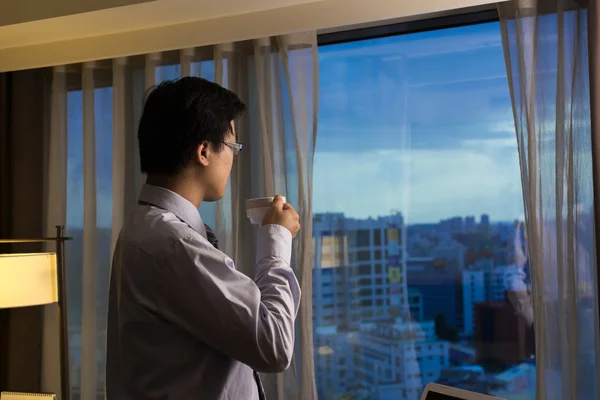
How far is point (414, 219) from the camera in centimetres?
291

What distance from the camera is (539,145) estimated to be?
239 centimetres

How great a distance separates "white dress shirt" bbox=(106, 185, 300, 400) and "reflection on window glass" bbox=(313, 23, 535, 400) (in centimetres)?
161

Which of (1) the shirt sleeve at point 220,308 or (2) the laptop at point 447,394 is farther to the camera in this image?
(2) the laptop at point 447,394

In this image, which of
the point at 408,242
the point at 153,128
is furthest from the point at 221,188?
the point at 408,242

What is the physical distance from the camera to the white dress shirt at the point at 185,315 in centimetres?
116

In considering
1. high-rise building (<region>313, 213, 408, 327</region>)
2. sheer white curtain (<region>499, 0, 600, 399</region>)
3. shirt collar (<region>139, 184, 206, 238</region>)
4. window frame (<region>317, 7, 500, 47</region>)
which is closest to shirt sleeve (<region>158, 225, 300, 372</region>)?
shirt collar (<region>139, 184, 206, 238</region>)

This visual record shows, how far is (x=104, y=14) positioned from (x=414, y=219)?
1.55 meters

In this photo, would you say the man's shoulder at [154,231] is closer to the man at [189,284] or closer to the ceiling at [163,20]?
the man at [189,284]

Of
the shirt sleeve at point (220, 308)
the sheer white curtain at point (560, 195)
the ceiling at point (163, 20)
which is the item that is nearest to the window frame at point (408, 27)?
the ceiling at point (163, 20)

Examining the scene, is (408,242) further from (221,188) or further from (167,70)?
(221,188)

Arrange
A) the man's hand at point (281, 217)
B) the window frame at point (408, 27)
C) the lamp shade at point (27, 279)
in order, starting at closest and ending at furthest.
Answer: the man's hand at point (281, 217)
the lamp shade at point (27, 279)
the window frame at point (408, 27)

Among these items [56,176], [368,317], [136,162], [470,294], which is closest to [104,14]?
[136,162]

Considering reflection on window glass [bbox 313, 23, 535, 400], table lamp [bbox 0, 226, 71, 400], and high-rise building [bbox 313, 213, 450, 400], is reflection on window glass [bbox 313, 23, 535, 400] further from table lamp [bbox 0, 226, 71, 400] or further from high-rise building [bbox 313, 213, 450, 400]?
table lamp [bbox 0, 226, 71, 400]

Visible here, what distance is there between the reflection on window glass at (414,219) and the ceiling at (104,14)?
68cm
